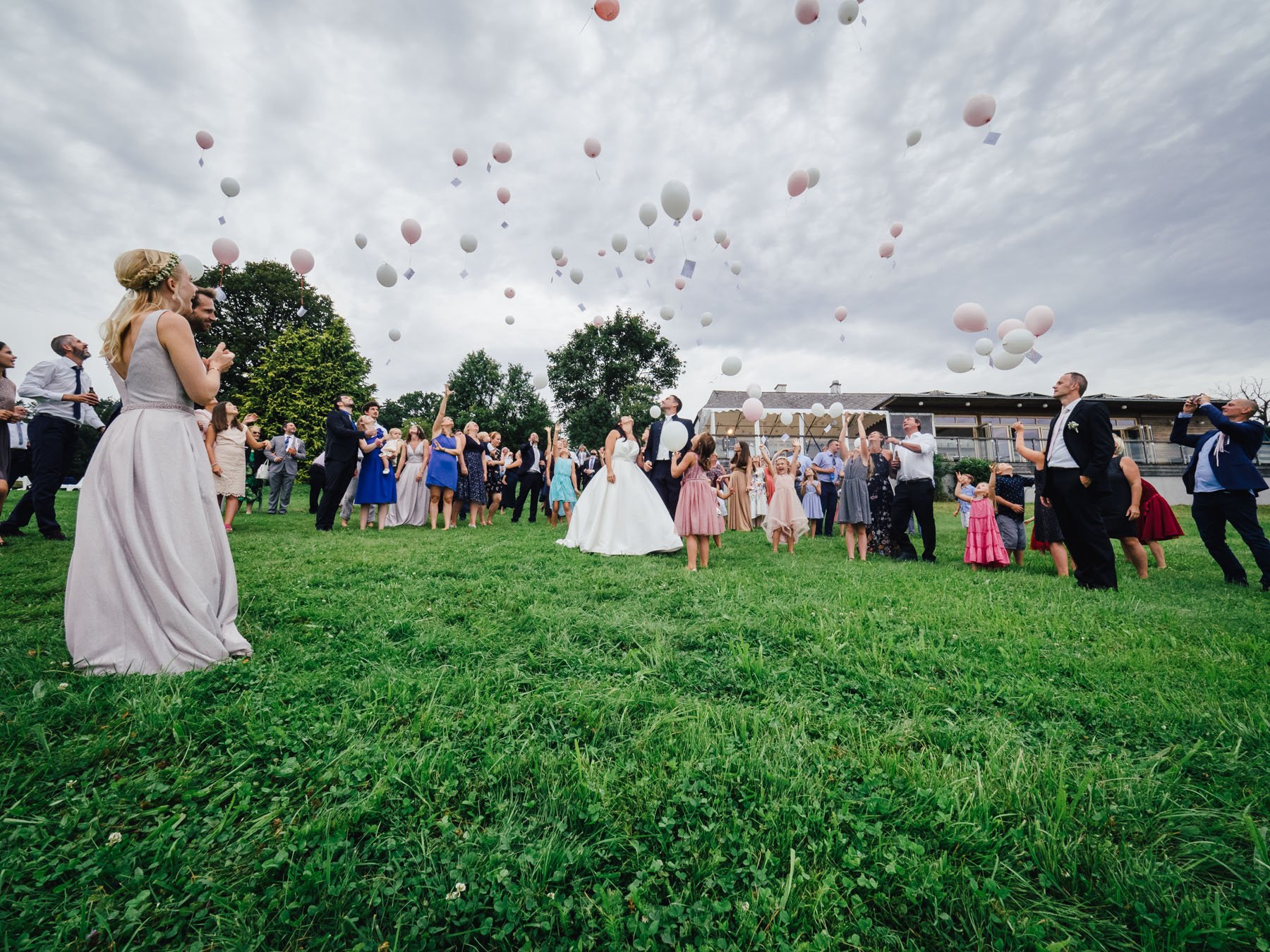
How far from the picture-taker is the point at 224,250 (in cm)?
694

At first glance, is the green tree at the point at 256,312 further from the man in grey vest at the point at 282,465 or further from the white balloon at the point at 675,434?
the white balloon at the point at 675,434

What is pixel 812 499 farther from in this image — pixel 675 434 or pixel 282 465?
pixel 282 465

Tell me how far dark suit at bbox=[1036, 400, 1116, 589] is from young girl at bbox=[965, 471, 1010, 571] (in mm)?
1669

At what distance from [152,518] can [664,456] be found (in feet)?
23.4

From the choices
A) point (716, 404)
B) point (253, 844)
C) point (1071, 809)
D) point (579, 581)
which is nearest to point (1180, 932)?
point (1071, 809)

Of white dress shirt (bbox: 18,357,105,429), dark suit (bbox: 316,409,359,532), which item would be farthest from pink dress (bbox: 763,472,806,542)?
white dress shirt (bbox: 18,357,105,429)

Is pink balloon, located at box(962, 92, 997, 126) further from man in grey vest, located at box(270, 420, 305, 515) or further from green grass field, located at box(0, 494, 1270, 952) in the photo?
man in grey vest, located at box(270, 420, 305, 515)

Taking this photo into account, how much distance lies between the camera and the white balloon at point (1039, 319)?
665 cm

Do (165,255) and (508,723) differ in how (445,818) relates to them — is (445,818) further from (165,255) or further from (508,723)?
(165,255)

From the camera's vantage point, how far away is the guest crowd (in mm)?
2816

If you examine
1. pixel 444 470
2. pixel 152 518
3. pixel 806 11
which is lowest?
pixel 152 518

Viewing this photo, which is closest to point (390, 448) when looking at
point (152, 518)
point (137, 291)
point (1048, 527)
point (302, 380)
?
point (137, 291)

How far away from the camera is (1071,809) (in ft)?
5.81

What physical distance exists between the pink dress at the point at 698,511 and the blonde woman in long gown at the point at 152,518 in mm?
4505
